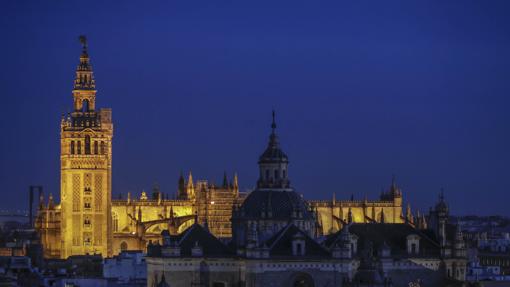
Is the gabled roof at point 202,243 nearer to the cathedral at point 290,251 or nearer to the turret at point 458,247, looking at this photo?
the cathedral at point 290,251

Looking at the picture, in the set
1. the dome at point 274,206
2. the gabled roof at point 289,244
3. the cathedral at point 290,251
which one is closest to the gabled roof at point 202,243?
the cathedral at point 290,251

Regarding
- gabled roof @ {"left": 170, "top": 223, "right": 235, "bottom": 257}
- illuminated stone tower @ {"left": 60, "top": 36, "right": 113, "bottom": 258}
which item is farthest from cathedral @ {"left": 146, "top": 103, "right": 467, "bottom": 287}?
illuminated stone tower @ {"left": 60, "top": 36, "right": 113, "bottom": 258}

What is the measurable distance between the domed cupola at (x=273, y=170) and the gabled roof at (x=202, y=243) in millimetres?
5456

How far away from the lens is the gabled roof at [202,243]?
410 feet

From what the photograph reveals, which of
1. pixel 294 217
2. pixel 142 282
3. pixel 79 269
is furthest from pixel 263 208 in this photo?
pixel 79 269

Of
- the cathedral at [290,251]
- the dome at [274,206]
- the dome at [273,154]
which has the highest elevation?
the dome at [273,154]

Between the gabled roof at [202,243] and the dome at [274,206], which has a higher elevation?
the dome at [274,206]

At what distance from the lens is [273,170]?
130 metres

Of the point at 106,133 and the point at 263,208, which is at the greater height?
the point at 106,133

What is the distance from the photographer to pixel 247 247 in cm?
12244

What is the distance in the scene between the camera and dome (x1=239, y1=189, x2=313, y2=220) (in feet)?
418

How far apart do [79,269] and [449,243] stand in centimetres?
5080

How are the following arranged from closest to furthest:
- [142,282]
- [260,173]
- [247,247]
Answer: [247,247] → [260,173] → [142,282]

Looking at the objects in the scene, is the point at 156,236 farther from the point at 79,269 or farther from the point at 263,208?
the point at 263,208
